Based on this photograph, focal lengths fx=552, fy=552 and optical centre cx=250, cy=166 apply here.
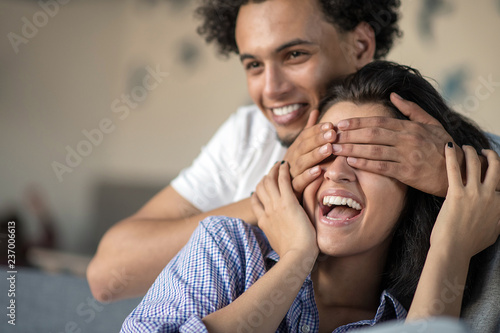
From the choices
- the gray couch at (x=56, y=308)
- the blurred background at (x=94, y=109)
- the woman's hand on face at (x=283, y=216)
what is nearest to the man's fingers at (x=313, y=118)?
the woman's hand on face at (x=283, y=216)

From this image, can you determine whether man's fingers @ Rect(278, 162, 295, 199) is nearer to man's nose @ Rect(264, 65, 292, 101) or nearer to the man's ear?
man's nose @ Rect(264, 65, 292, 101)

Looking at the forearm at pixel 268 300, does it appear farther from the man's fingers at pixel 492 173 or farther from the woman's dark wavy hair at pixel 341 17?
the woman's dark wavy hair at pixel 341 17

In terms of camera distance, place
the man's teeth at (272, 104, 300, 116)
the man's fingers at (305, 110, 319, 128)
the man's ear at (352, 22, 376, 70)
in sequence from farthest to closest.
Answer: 1. the man's ear at (352, 22, 376, 70)
2. the man's teeth at (272, 104, 300, 116)
3. the man's fingers at (305, 110, 319, 128)

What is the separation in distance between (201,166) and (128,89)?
10.6 ft

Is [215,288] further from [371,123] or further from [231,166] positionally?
[231,166]

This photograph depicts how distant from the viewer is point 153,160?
5.02 metres

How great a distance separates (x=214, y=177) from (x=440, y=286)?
3.59ft

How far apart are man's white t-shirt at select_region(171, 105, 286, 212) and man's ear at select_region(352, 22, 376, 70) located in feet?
1.38

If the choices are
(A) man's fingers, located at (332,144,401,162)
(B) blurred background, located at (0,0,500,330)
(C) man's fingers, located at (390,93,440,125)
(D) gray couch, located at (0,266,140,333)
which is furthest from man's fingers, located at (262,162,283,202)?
(B) blurred background, located at (0,0,500,330)

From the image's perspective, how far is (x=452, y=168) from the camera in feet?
4.16

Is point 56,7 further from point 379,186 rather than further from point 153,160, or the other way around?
point 379,186

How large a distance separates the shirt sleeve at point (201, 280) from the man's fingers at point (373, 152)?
0.33m

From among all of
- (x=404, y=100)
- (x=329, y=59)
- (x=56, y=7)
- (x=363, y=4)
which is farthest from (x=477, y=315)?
(x=56, y=7)

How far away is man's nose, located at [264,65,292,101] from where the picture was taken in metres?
1.79
